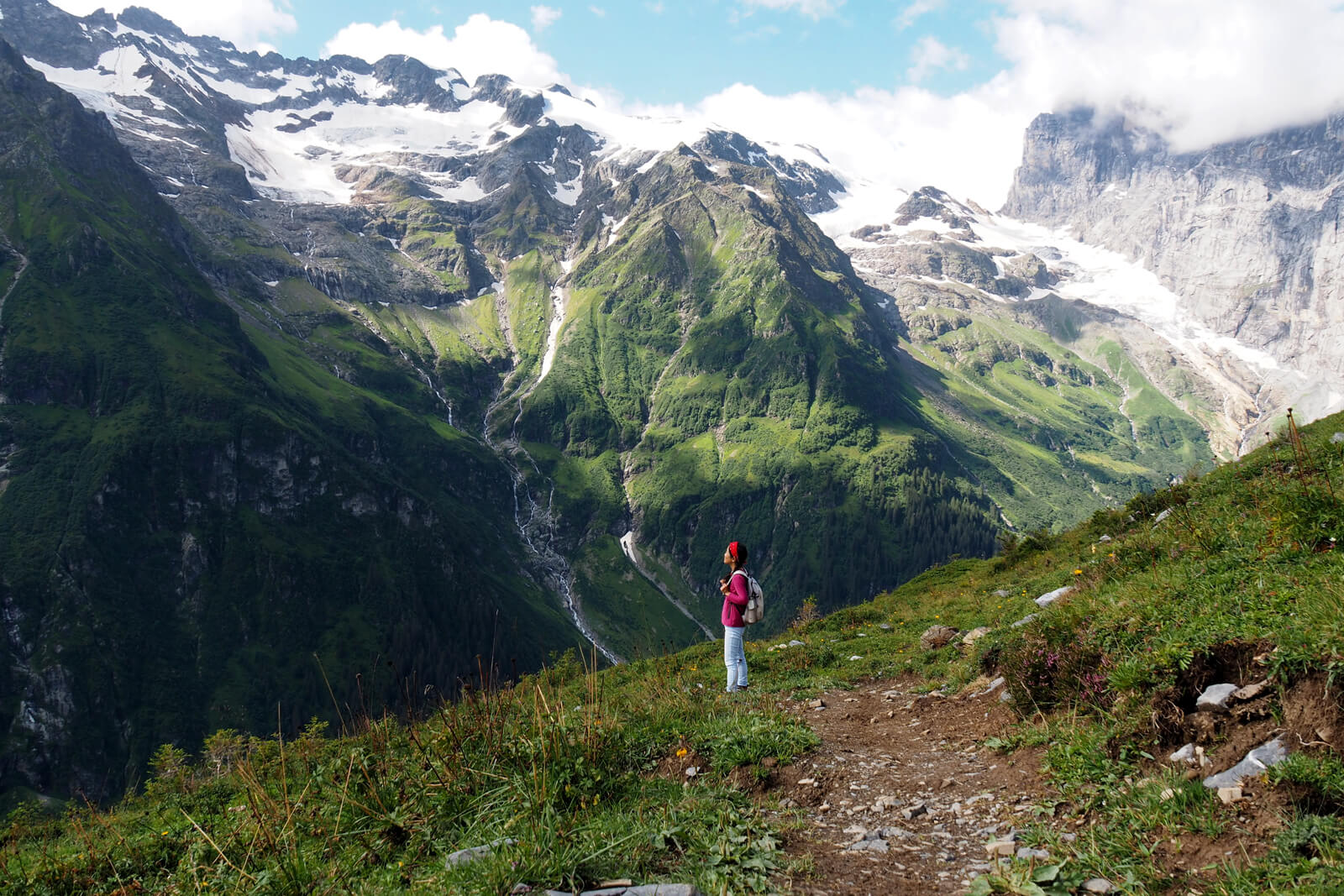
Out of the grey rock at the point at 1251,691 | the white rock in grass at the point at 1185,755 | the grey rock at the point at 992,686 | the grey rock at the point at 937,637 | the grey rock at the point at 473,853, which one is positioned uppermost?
the grey rock at the point at 1251,691

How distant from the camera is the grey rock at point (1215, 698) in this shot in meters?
6.69

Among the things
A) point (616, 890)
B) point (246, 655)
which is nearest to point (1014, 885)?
point (616, 890)

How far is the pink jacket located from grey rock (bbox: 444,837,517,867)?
9.16 metres

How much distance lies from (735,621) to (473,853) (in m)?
9.63

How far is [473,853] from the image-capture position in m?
6.11

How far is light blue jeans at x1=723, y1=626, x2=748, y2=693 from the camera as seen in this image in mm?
15094

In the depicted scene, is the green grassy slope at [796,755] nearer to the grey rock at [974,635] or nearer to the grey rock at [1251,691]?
the grey rock at [1251,691]

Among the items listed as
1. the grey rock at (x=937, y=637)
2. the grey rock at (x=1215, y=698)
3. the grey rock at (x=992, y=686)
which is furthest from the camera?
the grey rock at (x=937, y=637)

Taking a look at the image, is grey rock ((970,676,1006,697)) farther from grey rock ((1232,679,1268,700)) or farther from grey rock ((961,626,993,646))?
Answer: grey rock ((1232,679,1268,700))

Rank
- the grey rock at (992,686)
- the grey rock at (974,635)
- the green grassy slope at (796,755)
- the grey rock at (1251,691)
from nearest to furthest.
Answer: the green grassy slope at (796,755) < the grey rock at (1251,691) < the grey rock at (992,686) < the grey rock at (974,635)

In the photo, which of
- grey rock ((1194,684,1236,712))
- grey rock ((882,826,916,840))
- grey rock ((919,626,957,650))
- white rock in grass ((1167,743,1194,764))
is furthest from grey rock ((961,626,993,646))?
grey rock ((882,826,916,840))

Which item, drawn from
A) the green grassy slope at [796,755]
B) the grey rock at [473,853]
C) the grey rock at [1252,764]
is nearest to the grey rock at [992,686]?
the green grassy slope at [796,755]

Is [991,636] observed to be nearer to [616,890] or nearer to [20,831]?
[616,890]

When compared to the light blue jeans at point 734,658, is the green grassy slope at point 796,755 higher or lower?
higher
